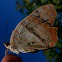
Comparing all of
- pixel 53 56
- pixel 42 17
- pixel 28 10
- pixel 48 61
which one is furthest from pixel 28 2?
pixel 48 61

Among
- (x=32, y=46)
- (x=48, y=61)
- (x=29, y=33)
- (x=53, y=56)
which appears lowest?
(x=48, y=61)

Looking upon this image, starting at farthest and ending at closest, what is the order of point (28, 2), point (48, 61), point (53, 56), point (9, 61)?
point (48, 61) → point (53, 56) → point (28, 2) → point (9, 61)

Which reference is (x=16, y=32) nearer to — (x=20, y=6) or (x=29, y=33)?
(x=29, y=33)

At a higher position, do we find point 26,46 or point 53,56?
point 26,46

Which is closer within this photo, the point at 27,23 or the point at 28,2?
the point at 27,23
